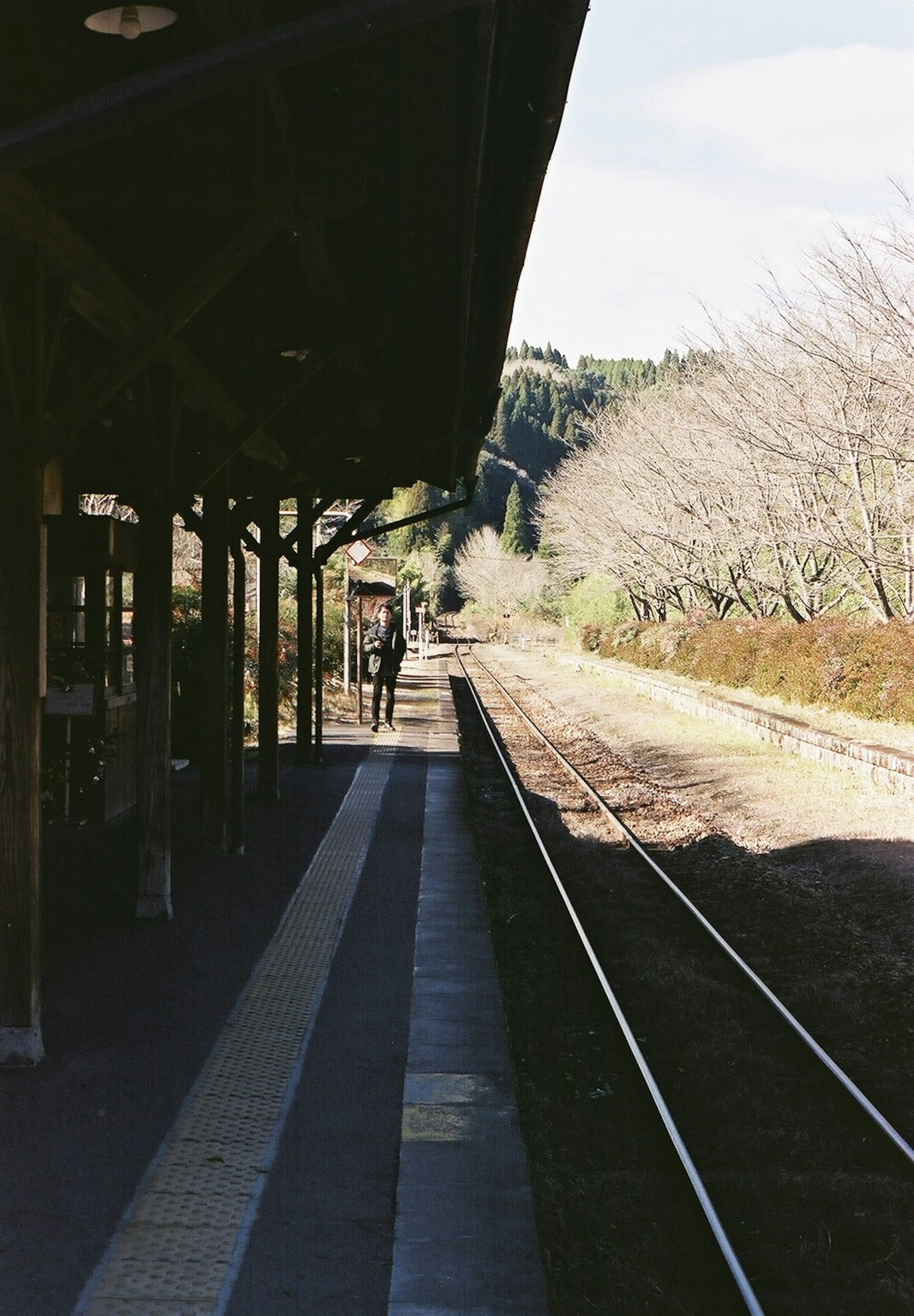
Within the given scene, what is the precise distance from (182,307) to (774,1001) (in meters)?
4.25

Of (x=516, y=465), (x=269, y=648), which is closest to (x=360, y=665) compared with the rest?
(x=269, y=648)

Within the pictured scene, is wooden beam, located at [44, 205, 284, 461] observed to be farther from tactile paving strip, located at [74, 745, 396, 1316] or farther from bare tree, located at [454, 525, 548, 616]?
bare tree, located at [454, 525, 548, 616]

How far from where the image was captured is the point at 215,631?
8781 millimetres

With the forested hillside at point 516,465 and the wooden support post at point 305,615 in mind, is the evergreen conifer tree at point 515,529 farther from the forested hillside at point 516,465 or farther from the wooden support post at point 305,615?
the wooden support post at point 305,615

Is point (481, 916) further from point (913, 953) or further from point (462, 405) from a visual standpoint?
point (462, 405)

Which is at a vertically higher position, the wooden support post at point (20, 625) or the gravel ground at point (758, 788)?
the wooden support post at point (20, 625)

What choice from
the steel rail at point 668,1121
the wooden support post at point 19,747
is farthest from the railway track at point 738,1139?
the wooden support post at point 19,747

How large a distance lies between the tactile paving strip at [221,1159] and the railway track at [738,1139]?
38.9 inches

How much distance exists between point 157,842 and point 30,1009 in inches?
88.1

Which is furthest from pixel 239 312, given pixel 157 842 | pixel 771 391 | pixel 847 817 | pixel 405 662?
pixel 405 662

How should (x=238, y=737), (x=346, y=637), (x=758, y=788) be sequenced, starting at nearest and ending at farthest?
(x=238, y=737) → (x=758, y=788) → (x=346, y=637)

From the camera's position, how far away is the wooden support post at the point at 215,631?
345 inches

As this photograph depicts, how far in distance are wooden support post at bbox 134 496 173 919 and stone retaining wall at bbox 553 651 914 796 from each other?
8537 millimetres

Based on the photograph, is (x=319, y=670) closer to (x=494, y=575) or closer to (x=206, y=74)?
(x=206, y=74)
